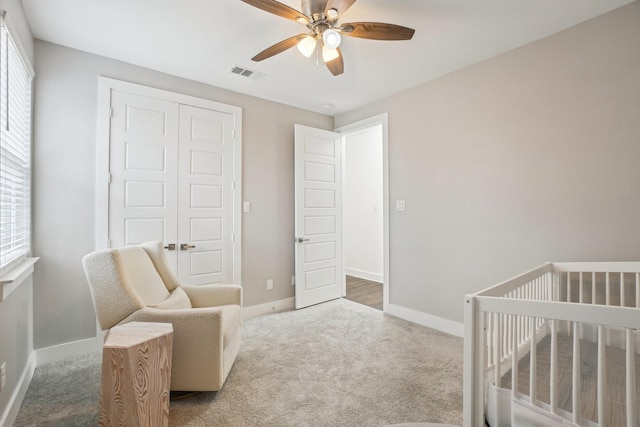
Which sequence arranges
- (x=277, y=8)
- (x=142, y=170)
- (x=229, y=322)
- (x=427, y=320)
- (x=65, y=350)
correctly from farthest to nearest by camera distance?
(x=427, y=320), (x=142, y=170), (x=65, y=350), (x=229, y=322), (x=277, y=8)

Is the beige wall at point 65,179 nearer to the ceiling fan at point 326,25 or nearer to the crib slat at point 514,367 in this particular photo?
the ceiling fan at point 326,25

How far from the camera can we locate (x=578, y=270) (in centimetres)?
198

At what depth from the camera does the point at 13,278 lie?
1596 mm

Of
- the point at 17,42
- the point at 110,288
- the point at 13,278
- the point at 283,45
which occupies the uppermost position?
the point at 283,45

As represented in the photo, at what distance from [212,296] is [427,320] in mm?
2169

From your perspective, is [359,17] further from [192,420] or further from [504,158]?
[192,420]

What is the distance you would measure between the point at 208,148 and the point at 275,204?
1004 mm

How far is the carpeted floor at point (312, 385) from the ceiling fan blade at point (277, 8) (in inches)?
92.7

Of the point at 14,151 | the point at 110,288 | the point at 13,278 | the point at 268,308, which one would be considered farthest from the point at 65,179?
the point at 268,308

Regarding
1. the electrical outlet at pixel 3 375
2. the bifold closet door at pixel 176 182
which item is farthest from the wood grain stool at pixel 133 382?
the bifold closet door at pixel 176 182

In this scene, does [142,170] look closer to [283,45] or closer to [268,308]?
[283,45]

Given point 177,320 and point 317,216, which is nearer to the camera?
point 177,320

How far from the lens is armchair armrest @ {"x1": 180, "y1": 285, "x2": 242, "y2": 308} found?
2391 mm

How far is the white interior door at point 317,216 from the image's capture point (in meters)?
3.65
